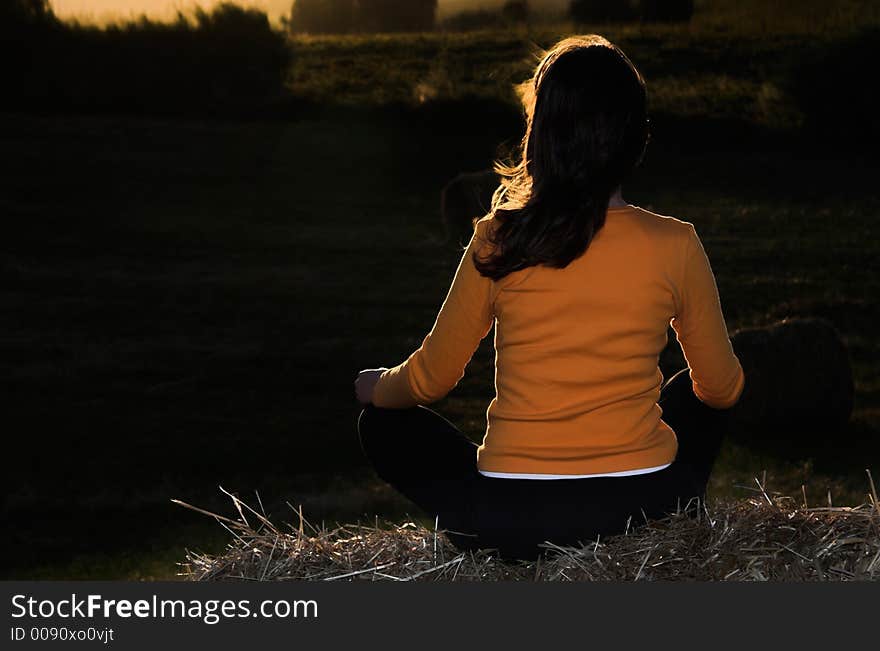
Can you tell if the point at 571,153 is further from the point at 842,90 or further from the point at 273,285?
the point at 842,90

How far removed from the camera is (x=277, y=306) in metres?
13.3

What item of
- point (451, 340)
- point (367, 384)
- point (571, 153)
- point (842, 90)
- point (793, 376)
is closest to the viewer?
point (571, 153)

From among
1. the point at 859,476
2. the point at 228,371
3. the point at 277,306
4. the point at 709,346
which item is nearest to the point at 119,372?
the point at 228,371

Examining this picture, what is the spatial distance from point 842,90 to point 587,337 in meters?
18.5

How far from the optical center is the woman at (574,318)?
3.12 metres

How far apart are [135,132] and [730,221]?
10942 mm

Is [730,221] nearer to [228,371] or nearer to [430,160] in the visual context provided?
[430,160]

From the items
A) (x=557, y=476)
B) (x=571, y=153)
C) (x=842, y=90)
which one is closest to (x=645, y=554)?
(x=557, y=476)

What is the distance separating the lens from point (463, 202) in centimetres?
1664

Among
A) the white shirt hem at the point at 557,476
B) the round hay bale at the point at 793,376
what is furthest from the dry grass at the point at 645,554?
the round hay bale at the point at 793,376

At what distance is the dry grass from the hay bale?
43.0 ft

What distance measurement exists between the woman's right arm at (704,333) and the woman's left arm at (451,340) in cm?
52

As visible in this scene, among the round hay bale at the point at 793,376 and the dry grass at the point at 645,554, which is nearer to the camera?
the dry grass at the point at 645,554

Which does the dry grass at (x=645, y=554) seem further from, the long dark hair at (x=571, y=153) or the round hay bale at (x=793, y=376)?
the round hay bale at (x=793, y=376)
